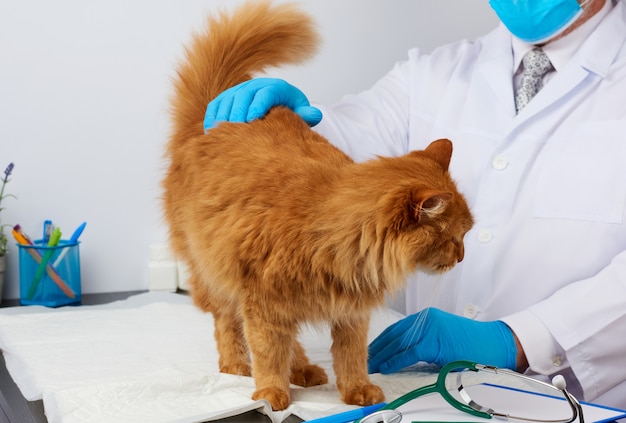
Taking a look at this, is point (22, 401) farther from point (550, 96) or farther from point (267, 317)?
point (550, 96)

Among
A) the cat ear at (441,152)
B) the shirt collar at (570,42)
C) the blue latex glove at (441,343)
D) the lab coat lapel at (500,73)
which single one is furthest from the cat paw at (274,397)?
the shirt collar at (570,42)

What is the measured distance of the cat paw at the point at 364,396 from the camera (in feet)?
3.37

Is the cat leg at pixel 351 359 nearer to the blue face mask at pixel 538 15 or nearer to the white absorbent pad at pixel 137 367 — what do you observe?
the white absorbent pad at pixel 137 367

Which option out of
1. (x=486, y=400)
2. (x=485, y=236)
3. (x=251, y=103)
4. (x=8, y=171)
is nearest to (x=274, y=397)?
(x=486, y=400)

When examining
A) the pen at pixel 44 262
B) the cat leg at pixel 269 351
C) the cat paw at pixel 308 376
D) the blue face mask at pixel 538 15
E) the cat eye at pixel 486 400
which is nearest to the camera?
the cat eye at pixel 486 400

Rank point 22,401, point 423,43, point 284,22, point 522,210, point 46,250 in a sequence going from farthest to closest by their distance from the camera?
point 423,43, point 46,250, point 522,210, point 284,22, point 22,401

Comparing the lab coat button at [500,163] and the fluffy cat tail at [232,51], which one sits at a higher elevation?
the fluffy cat tail at [232,51]

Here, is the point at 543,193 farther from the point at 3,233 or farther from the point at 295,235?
the point at 3,233

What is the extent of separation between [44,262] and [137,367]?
25.9 inches

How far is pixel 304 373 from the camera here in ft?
3.82

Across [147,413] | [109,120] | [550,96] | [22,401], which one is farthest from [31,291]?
[550,96]

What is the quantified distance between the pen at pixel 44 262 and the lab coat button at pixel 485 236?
1.00 metres

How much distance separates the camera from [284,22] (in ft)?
4.43

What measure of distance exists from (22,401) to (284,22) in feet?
2.57
